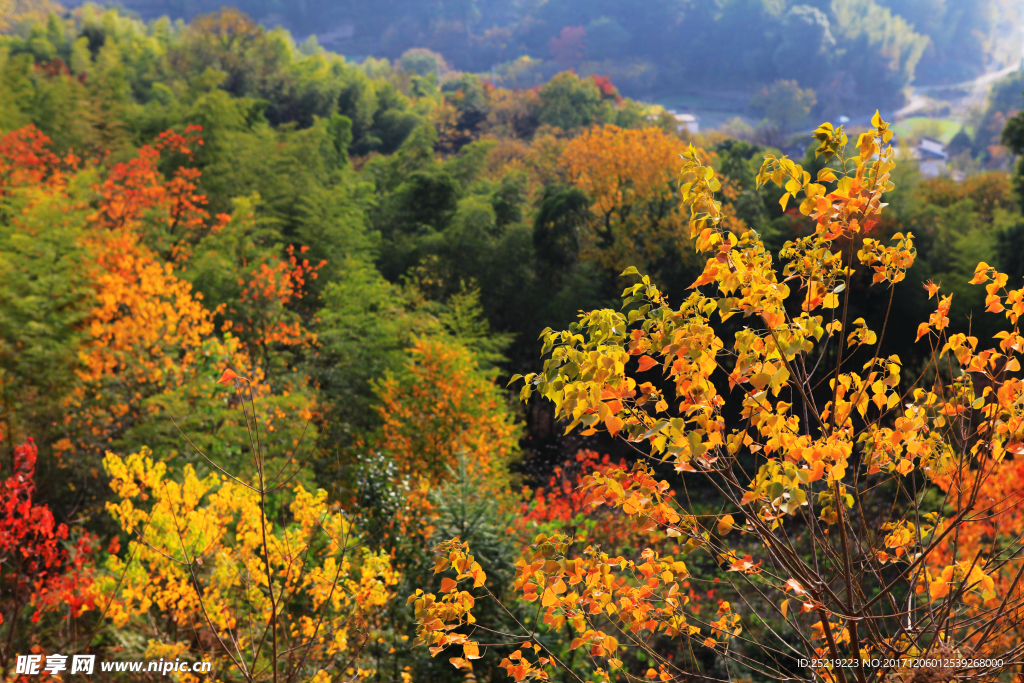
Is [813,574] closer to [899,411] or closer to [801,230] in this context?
[899,411]

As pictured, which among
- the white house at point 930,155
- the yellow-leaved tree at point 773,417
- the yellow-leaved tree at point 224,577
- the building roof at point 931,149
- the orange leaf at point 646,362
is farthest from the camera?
the building roof at point 931,149

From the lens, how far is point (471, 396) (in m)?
11.3

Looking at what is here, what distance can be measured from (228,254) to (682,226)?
1113 centimetres

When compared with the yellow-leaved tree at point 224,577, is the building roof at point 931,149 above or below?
above

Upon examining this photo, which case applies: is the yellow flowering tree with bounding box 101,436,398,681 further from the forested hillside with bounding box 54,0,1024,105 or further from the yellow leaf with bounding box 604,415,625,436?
the forested hillside with bounding box 54,0,1024,105

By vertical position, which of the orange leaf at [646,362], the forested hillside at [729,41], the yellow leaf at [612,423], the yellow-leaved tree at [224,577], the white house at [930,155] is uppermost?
the forested hillside at [729,41]

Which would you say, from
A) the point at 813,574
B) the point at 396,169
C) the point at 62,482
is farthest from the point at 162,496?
the point at 396,169

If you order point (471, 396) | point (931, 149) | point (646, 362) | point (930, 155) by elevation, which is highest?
point (931, 149)

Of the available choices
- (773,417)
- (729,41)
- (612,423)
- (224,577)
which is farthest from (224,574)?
(729,41)

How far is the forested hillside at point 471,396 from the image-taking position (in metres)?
2.35

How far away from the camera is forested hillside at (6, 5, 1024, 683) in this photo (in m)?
2.35

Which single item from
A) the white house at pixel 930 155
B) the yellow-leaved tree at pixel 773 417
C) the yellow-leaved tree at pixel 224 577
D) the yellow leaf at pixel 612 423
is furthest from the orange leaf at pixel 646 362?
the white house at pixel 930 155

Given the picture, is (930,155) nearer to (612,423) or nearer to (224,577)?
(224,577)

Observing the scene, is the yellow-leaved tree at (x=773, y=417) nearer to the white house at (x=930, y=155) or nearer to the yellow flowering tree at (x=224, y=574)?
the yellow flowering tree at (x=224, y=574)
